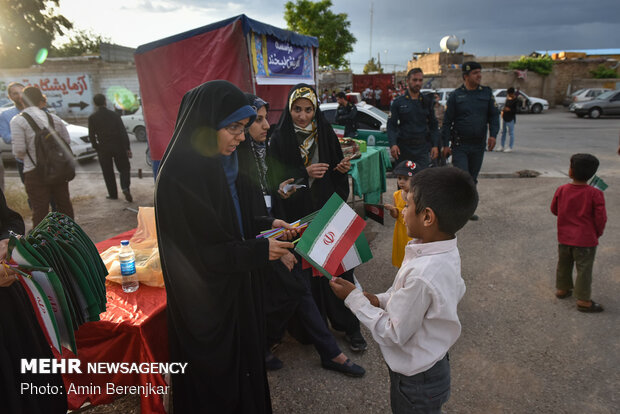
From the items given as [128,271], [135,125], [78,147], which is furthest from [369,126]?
[135,125]

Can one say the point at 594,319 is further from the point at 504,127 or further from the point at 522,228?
the point at 504,127

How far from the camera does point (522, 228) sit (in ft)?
17.9

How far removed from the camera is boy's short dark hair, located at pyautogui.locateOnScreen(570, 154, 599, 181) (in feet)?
10.7

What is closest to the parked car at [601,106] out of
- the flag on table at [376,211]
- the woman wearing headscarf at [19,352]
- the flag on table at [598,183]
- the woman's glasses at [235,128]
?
the flag on table at [598,183]

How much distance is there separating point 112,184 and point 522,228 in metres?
7.40

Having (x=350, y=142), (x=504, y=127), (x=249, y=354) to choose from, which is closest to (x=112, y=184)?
(x=350, y=142)

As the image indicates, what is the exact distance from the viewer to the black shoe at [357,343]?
2977mm

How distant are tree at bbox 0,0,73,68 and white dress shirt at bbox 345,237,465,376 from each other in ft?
138

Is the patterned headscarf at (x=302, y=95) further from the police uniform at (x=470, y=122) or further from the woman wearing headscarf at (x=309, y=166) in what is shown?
the police uniform at (x=470, y=122)

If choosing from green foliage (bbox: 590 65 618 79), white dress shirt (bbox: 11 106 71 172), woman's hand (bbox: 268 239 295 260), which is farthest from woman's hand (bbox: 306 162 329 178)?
green foliage (bbox: 590 65 618 79)

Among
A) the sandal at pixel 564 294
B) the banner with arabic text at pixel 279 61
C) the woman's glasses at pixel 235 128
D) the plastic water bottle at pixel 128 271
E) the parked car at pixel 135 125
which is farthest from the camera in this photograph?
the parked car at pixel 135 125

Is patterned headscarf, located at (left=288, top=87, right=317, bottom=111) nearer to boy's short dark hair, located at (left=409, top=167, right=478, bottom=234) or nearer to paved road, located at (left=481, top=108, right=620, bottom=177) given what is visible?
boy's short dark hair, located at (left=409, top=167, right=478, bottom=234)

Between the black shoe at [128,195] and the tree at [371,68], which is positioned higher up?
the tree at [371,68]

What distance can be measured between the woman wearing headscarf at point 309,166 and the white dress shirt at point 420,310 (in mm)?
1490
